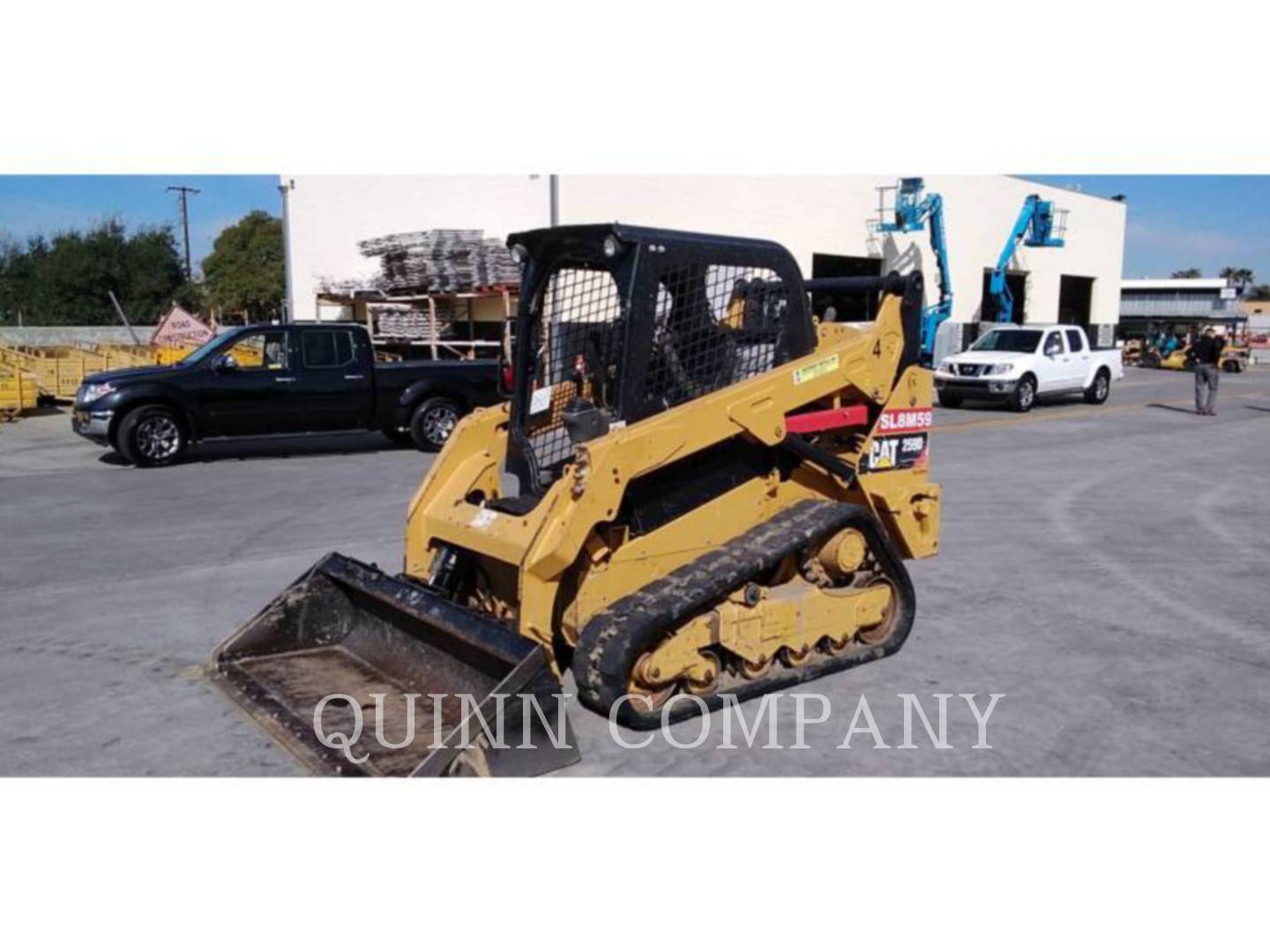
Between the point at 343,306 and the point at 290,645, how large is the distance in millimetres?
21320

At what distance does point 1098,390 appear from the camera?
22859 mm

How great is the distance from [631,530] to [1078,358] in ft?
64.1

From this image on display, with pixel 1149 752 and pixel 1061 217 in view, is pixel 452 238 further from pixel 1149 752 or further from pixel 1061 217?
pixel 1061 217

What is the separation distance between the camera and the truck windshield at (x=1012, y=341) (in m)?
21.5

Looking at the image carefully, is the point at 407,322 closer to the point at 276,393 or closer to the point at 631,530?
the point at 276,393

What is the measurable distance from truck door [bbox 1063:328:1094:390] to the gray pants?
7.48 ft

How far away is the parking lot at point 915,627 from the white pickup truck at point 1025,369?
22.5ft

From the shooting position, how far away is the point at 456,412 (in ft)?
49.5

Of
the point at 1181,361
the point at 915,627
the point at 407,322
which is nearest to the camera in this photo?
the point at 915,627

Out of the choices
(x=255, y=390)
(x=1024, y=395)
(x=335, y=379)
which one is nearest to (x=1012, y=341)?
(x=1024, y=395)

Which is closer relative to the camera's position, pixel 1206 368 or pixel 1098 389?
pixel 1206 368

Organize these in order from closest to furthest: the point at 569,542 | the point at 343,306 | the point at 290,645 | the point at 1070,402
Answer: the point at 569,542
the point at 290,645
the point at 1070,402
the point at 343,306

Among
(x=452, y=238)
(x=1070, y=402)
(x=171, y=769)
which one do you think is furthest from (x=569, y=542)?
(x=1070, y=402)

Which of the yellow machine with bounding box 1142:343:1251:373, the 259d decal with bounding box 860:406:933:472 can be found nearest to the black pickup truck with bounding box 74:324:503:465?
the 259d decal with bounding box 860:406:933:472
